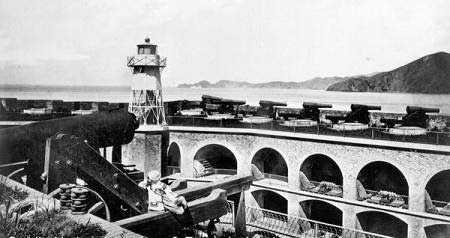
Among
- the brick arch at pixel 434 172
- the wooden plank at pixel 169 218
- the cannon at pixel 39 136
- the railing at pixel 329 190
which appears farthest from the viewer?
the railing at pixel 329 190

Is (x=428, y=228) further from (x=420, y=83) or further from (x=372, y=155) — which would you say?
(x=420, y=83)

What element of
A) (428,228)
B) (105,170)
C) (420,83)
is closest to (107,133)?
(105,170)

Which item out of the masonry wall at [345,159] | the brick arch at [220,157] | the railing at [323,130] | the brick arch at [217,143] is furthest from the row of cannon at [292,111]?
the brick arch at [217,143]

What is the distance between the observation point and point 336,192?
22.0m

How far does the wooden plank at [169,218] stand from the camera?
6.13m

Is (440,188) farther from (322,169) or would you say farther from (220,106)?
(220,106)

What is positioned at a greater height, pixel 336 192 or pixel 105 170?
pixel 105 170

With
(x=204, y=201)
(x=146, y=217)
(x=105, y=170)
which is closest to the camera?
(x=146, y=217)

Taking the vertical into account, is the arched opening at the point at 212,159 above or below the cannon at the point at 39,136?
below

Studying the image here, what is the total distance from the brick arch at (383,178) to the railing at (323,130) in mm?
2178

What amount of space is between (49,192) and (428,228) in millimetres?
19299

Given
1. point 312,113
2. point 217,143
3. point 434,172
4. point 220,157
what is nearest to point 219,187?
point 434,172

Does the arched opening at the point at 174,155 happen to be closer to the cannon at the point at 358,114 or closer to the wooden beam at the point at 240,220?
the cannon at the point at 358,114

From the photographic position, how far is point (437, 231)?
20266mm
